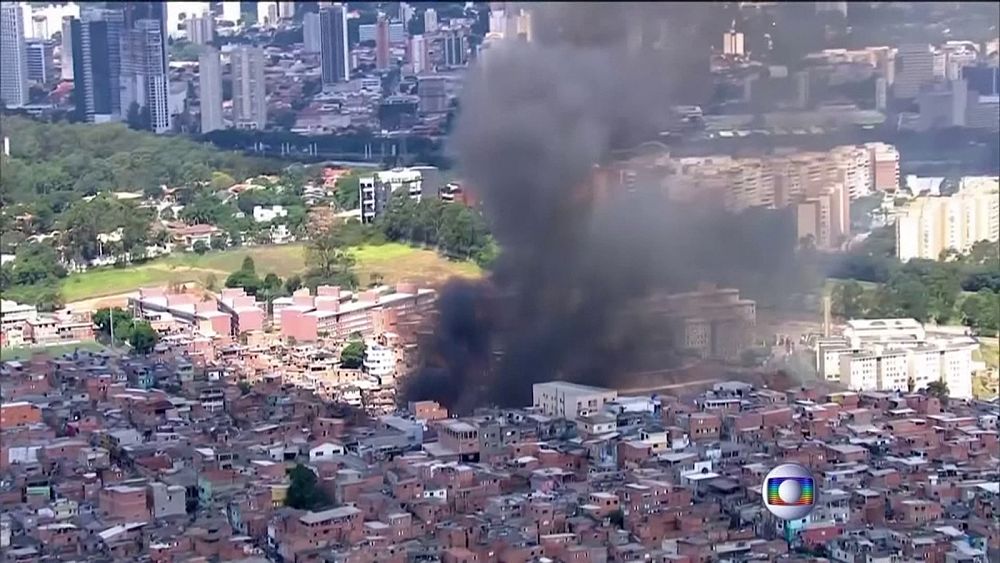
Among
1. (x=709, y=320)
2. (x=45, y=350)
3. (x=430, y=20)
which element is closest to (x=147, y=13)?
(x=430, y=20)

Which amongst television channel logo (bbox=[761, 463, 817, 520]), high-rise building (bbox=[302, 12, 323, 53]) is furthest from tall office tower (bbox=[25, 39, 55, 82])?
television channel logo (bbox=[761, 463, 817, 520])

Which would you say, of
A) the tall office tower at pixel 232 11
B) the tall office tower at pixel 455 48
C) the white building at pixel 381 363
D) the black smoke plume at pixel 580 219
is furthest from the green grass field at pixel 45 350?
the tall office tower at pixel 232 11

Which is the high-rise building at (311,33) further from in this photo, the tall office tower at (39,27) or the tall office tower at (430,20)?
the tall office tower at (39,27)

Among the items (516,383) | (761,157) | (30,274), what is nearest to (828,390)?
(516,383)

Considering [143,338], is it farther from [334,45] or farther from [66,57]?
[66,57]

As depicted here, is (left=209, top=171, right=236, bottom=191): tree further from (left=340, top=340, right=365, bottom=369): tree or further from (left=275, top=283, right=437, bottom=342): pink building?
(left=340, top=340, right=365, bottom=369): tree
